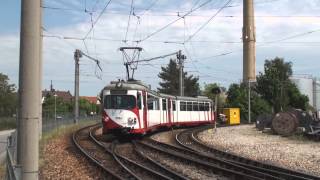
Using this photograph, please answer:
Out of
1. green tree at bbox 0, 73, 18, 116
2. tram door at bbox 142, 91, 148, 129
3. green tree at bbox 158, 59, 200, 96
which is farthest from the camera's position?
green tree at bbox 158, 59, 200, 96

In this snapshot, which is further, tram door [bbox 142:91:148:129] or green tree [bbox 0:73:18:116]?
green tree [bbox 0:73:18:116]

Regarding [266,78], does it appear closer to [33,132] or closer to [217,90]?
[217,90]

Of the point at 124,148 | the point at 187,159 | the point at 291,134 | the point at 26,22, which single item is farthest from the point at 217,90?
the point at 26,22

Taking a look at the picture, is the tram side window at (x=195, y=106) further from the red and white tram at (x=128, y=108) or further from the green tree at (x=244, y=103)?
the green tree at (x=244, y=103)

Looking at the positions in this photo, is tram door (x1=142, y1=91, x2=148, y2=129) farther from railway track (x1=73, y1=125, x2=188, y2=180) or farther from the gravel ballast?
railway track (x1=73, y1=125, x2=188, y2=180)

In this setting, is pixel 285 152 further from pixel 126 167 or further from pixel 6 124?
pixel 6 124

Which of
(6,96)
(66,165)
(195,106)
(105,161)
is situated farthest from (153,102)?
(6,96)

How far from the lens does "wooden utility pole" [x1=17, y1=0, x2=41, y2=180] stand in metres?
8.40

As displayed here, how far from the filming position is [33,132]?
8.43 m

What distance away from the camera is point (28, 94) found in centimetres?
841

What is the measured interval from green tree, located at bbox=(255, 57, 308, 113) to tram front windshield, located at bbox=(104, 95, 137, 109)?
53140 millimetres

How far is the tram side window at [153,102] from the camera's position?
2998 centimetres

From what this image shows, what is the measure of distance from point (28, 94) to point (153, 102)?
23065mm

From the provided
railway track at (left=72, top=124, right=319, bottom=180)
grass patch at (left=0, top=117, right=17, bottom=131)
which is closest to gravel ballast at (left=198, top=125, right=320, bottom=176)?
railway track at (left=72, top=124, right=319, bottom=180)
